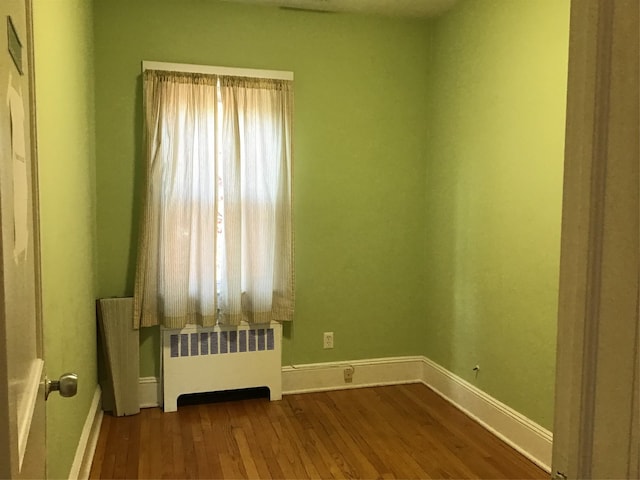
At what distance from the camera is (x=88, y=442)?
2.60 meters

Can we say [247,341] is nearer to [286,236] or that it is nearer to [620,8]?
[286,236]

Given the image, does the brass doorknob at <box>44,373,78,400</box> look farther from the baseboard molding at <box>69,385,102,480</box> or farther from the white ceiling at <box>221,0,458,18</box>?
the white ceiling at <box>221,0,458,18</box>

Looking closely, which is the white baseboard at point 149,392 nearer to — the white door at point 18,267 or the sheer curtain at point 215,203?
the sheer curtain at point 215,203

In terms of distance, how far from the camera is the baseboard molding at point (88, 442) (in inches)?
89.3

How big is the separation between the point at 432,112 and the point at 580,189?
10.6 ft

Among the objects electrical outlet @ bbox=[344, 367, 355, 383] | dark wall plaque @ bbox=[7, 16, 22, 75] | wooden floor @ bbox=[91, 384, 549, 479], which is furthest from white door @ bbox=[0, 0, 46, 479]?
electrical outlet @ bbox=[344, 367, 355, 383]

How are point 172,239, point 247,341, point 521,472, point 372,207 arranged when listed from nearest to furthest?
point 521,472 → point 172,239 → point 247,341 → point 372,207

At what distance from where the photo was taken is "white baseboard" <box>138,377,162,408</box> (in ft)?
10.9

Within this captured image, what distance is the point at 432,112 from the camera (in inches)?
146

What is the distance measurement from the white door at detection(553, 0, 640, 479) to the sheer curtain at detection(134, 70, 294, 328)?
2763mm

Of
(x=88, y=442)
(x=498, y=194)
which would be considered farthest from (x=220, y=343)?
(x=498, y=194)

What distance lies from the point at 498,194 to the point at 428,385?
1.54m

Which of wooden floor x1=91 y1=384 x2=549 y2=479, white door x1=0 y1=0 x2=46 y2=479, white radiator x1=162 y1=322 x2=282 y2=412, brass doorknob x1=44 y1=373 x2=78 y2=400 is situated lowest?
wooden floor x1=91 y1=384 x2=549 y2=479

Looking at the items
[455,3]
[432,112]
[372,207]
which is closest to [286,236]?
[372,207]
